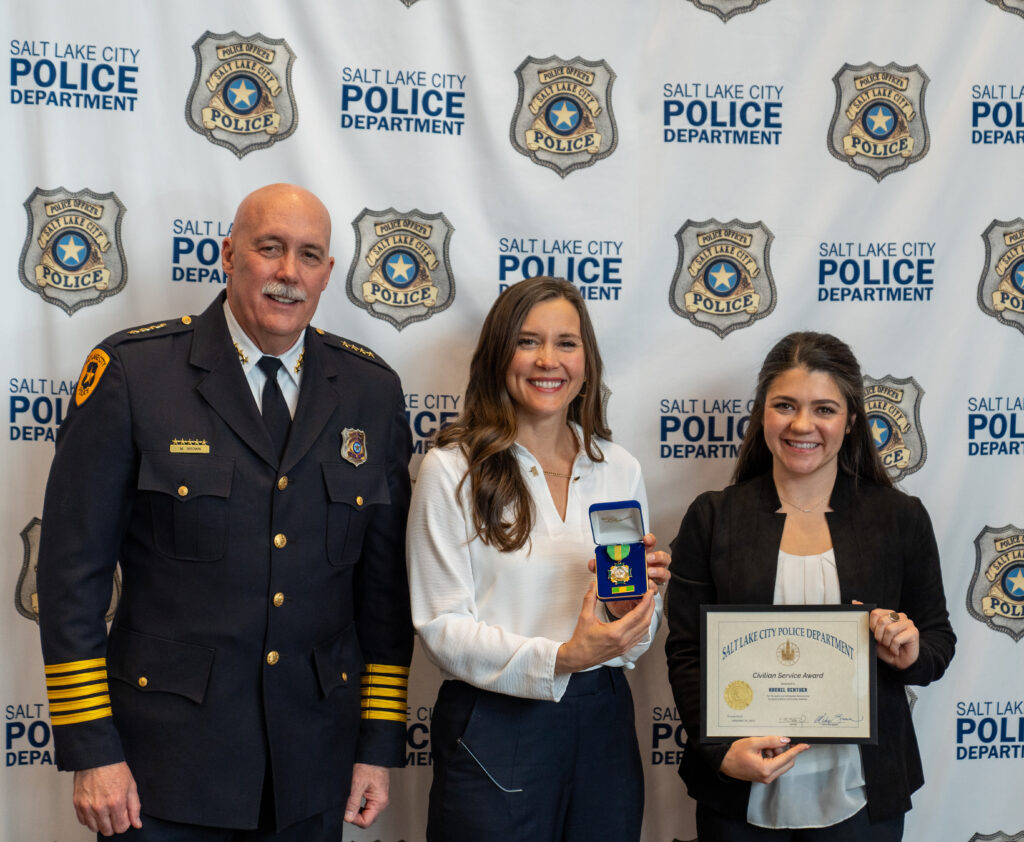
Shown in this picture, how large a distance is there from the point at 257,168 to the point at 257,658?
4.47ft

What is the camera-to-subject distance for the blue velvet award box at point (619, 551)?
194cm

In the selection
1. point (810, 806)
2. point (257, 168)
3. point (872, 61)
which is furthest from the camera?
point (872, 61)

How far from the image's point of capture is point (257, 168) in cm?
262

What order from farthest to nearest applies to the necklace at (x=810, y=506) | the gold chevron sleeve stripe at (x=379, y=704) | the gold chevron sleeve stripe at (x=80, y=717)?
the necklace at (x=810, y=506) → the gold chevron sleeve stripe at (x=379, y=704) → the gold chevron sleeve stripe at (x=80, y=717)

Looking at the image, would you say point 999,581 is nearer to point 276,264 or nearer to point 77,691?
point 276,264

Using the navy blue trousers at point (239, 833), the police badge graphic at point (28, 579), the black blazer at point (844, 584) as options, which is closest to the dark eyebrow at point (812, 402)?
the black blazer at point (844, 584)

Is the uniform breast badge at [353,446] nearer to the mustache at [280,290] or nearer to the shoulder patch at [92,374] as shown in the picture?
the mustache at [280,290]

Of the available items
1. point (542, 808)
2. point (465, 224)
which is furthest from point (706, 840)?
point (465, 224)

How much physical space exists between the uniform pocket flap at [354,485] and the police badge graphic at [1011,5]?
2.27 metres

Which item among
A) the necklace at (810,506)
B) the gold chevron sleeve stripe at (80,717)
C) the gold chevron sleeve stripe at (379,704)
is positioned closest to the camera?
the gold chevron sleeve stripe at (80,717)

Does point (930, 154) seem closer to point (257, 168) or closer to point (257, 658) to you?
point (257, 168)

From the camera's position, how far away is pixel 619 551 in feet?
6.41

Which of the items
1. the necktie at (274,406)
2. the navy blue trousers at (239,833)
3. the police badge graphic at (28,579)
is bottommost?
the navy blue trousers at (239,833)

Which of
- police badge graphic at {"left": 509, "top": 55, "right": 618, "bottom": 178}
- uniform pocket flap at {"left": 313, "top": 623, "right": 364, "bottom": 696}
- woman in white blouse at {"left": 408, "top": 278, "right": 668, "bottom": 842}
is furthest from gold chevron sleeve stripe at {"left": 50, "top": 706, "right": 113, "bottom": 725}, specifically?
police badge graphic at {"left": 509, "top": 55, "right": 618, "bottom": 178}
